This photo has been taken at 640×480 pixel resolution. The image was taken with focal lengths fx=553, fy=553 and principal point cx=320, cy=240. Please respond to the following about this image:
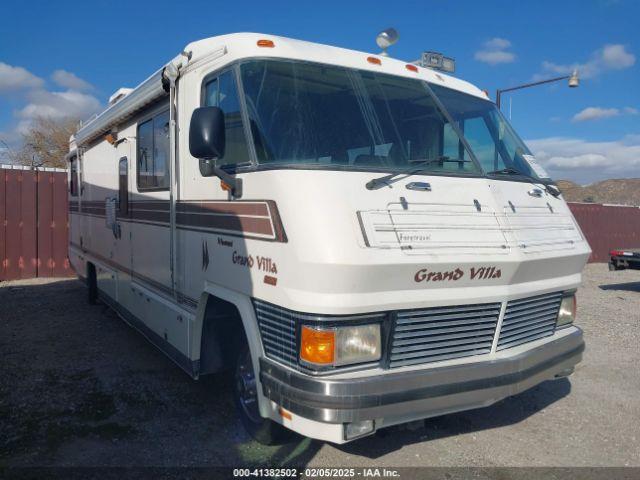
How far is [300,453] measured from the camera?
390 cm

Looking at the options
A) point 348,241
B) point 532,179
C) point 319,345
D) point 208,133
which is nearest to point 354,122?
point 208,133

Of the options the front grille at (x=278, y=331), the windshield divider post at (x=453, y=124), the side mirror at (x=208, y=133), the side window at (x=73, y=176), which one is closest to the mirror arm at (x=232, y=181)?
the side mirror at (x=208, y=133)

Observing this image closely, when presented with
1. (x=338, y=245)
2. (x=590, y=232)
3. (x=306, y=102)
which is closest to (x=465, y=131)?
(x=306, y=102)

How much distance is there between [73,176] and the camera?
905 cm

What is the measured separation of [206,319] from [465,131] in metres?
2.51

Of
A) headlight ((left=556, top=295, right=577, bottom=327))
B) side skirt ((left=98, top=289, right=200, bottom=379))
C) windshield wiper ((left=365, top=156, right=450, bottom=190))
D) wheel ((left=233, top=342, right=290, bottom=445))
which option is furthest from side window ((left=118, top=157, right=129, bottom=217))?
headlight ((left=556, top=295, right=577, bottom=327))

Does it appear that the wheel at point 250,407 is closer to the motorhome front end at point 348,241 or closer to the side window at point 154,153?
the motorhome front end at point 348,241

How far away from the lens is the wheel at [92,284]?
26.6ft

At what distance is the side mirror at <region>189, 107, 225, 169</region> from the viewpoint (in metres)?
3.44

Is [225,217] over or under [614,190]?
under

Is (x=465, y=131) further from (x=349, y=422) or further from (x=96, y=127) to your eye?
(x=96, y=127)

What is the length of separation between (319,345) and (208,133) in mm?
1482

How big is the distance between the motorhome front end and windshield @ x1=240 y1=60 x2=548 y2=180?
14 mm

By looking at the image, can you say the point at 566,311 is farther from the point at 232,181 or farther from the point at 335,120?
the point at 232,181
